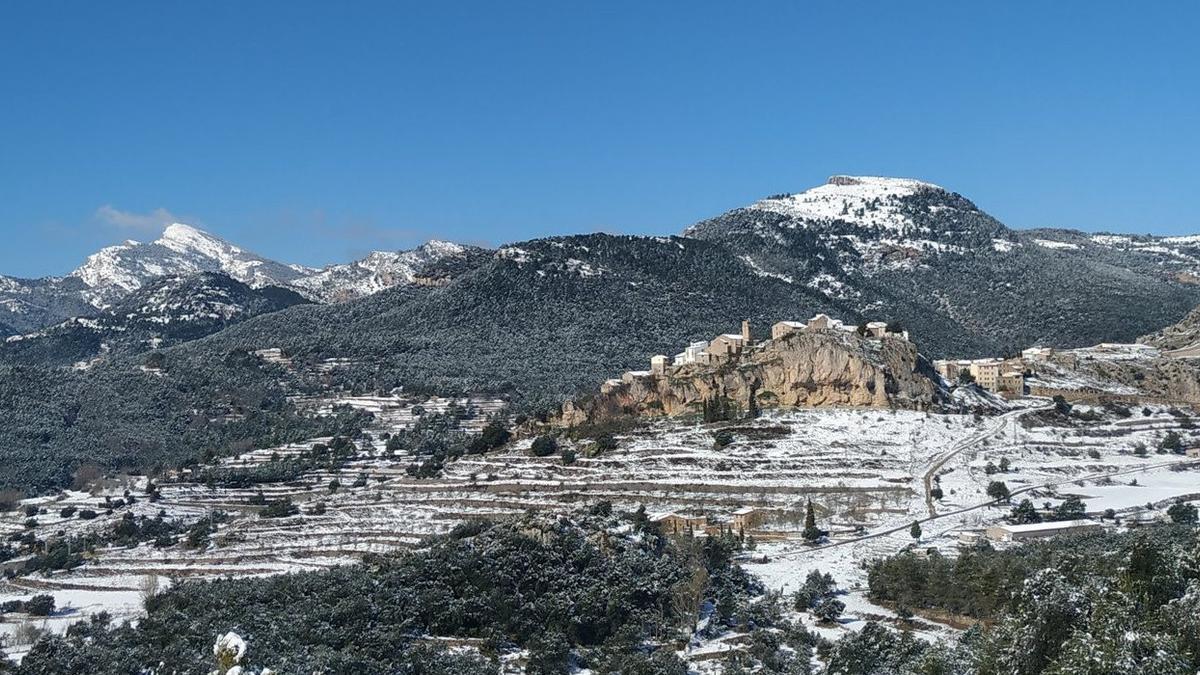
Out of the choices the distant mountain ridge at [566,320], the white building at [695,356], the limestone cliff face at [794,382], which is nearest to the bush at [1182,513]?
the limestone cliff face at [794,382]

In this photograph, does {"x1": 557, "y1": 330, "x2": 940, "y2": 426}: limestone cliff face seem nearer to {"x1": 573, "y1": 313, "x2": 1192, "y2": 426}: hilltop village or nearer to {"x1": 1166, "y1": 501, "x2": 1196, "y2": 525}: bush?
{"x1": 573, "y1": 313, "x2": 1192, "y2": 426}: hilltop village

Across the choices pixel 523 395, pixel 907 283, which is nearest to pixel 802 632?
pixel 523 395

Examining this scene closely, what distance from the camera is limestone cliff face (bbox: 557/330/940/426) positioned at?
71438 millimetres

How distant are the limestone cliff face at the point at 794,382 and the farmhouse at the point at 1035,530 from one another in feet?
61.6

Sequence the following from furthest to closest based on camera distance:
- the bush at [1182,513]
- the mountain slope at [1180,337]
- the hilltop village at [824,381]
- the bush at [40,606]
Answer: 1. the mountain slope at [1180,337]
2. the hilltop village at [824,381]
3. the bush at [1182,513]
4. the bush at [40,606]

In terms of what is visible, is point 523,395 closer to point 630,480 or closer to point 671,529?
point 630,480

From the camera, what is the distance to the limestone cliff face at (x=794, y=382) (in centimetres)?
7144

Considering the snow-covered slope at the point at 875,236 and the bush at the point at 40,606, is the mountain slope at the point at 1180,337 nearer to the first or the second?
the snow-covered slope at the point at 875,236

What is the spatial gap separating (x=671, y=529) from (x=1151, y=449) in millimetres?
34367

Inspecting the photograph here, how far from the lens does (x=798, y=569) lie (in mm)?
49125

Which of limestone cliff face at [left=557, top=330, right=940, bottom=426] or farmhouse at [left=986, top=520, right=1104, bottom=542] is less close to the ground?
limestone cliff face at [left=557, top=330, right=940, bottom=426]

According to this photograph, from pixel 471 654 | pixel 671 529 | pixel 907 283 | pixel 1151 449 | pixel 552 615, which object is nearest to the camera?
pixel 471 654

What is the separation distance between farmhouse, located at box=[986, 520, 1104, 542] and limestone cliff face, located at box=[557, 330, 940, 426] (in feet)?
61.6

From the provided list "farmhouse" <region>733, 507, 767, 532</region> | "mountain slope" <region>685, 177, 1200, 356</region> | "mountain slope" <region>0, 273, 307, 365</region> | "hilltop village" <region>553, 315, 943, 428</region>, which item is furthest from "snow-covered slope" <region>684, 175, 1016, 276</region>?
"farmhouse" <region>733, 507, 767, 532</region>
